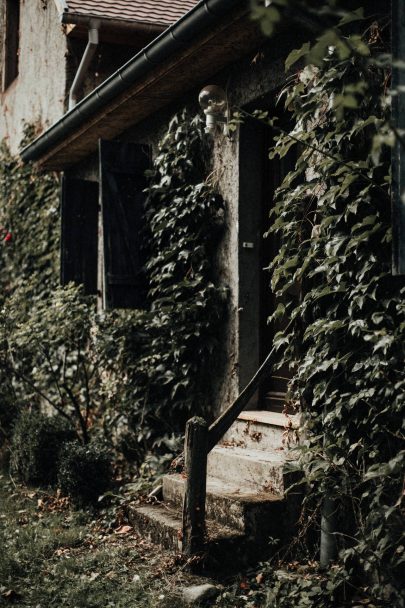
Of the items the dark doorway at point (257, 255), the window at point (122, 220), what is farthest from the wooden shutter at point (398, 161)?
the window at point (122, 220)

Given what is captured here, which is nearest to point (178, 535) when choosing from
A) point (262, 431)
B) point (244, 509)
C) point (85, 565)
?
point (244, 509)

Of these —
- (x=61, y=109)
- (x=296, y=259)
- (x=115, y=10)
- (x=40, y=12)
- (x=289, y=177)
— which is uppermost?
(x=40, y=12)

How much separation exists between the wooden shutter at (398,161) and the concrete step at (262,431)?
5.63 ft

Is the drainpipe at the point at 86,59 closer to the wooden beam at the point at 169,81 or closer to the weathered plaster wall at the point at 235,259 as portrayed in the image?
the wooden beam at the point at 169,81

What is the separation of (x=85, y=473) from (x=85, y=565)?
1481 millimetres

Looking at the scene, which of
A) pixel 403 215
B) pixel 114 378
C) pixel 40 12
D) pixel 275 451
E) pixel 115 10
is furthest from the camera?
pixel 40 12

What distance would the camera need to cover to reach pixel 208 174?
6566 millimetres

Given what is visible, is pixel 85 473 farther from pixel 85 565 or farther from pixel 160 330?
pixel 85 565

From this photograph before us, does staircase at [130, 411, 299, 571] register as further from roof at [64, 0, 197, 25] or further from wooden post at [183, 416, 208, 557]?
roof at [64, 0, 197, 25]

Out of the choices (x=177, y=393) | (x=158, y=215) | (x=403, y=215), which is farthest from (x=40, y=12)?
(x=403, y=215)

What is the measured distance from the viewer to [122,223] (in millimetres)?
7148

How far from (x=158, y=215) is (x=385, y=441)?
133 inches

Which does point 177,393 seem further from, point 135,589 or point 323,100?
point 323,100

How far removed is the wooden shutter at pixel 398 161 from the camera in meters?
3.76
